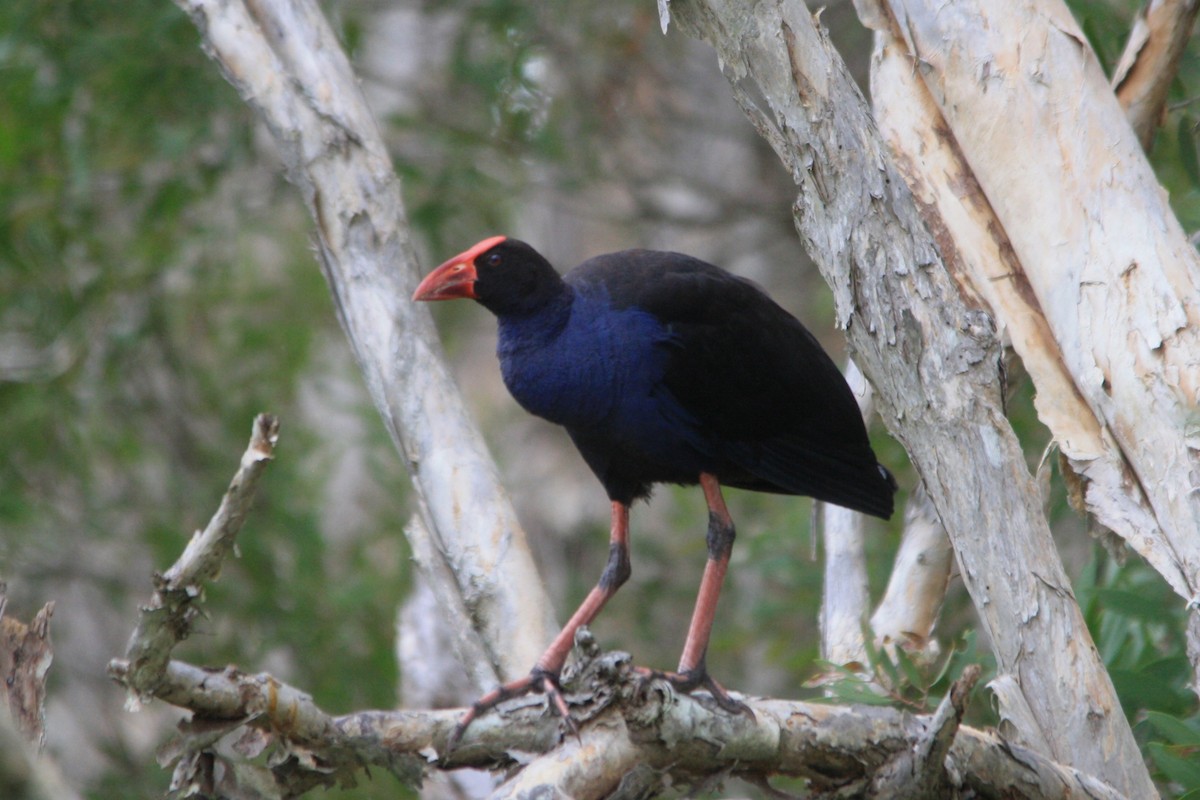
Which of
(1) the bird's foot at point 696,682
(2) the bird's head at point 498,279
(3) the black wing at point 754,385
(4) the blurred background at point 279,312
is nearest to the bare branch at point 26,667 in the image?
(1) the bird's foot at point 696,682

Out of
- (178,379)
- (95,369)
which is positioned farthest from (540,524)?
(95,369)

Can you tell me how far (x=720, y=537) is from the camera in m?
3.42

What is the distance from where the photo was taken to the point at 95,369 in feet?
19.9

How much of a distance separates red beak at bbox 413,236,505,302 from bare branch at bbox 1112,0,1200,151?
157 centimetres

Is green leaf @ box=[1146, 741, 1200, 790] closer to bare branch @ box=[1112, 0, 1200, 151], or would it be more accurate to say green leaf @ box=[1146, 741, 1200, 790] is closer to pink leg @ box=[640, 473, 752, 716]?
pink leg @ box=[640, 473, 752, 716]

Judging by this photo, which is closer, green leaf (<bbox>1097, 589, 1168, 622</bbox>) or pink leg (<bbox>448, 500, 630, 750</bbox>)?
pink leg (<bbox>448, 500, 630, 750</bbox>)

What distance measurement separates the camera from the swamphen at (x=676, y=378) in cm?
321

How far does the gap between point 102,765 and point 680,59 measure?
4749mm

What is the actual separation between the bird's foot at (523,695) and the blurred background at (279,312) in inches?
54.2

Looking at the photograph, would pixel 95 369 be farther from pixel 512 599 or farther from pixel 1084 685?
pixel 1084 685

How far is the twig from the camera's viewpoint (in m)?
1.83

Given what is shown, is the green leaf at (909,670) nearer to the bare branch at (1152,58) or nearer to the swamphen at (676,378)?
the swamphen at (676,378)

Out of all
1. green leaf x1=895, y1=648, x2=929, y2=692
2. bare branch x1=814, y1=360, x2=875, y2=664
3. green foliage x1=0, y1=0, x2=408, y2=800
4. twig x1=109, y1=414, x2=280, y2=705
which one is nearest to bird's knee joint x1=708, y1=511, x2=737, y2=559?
bare branch x1=814, y1=360, x2=875, y2=664

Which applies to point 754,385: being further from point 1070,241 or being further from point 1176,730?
point 1176,730
